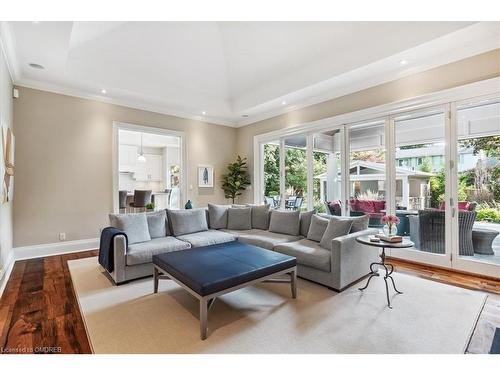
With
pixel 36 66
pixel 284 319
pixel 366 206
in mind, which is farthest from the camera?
pixel 366 206

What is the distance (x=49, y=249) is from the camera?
464 centimetres

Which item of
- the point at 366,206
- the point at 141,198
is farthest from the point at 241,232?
the point at 141,198

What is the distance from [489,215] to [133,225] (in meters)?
4.97

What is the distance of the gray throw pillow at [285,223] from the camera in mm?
4203

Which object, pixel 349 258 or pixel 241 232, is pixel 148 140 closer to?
pixel 241 232

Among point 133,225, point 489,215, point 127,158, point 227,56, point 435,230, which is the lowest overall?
point 435,230

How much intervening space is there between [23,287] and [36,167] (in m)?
2.34

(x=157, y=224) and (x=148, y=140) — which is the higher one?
(x=148, y=140)

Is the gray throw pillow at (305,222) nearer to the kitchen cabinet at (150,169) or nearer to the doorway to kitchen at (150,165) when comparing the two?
the doorway to kitchen at (150,165)

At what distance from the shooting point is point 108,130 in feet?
17.5

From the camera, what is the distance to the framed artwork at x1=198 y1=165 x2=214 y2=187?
6754 millimetres
